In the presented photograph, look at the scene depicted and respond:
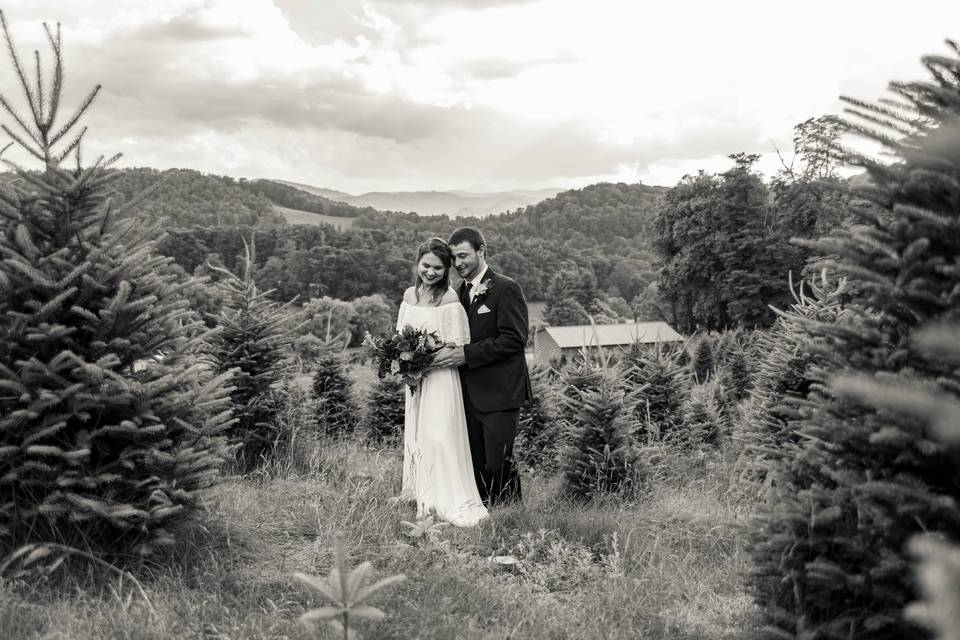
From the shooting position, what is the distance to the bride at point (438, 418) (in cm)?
612

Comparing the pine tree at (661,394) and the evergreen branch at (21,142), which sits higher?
the evergreen branch at (21,142)

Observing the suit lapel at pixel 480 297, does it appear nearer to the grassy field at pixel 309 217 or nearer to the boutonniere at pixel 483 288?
the boutonniere at pixel 483 288

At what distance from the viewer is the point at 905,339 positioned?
2.66 metres

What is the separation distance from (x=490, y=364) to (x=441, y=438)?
816 mm

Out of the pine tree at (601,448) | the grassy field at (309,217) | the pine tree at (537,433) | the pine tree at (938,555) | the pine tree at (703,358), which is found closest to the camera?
the pine tree at (938,555)

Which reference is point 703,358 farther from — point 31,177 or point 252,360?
point 31,177

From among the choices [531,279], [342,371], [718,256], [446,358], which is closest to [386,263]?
[531,279]

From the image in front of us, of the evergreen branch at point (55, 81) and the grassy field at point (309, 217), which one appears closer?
the evergreen branch at point (55, 81)

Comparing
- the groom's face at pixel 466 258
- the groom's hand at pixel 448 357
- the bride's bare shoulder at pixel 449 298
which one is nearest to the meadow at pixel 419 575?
the groom's hand at pixel 448 357

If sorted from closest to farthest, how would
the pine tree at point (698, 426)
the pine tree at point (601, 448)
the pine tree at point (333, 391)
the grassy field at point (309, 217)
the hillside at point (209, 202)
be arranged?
→ 1. the pine tree at point (601, 448)
2. the pine tree at point (698, 426)
3. the pine tree at point (333, 391)
4. the hillside at point (209, 202)
5. the grassy field at point (309, 217)

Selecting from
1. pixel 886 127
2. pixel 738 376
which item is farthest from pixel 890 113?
pixel 738 376

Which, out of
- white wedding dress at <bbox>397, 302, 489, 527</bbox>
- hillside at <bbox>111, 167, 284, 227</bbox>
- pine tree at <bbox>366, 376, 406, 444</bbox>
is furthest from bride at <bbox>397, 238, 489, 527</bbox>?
hillside at <bbox>111, 167, 284, 227</bbox>

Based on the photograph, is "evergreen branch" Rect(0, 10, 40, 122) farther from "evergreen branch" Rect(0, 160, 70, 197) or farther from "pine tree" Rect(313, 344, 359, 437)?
"pine tree" Rect(313, 344, 359, 437)

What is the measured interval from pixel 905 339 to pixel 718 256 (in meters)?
47.2
